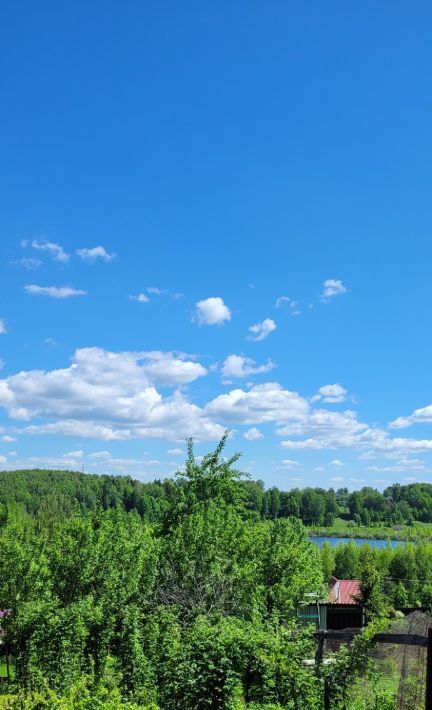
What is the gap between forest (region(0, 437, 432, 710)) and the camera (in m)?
8.95

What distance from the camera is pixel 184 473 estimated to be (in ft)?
82.7

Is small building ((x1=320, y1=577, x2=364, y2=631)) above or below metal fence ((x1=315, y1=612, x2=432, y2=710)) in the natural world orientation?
below

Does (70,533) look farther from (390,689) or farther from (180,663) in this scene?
(390,689)

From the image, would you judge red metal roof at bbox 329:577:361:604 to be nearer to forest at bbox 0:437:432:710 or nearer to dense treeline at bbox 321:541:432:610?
dense treeline at bbox 321:541:432:610

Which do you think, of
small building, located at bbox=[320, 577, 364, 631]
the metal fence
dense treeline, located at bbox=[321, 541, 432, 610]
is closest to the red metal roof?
small building, located at bbox=[320, 577, 364, 631]

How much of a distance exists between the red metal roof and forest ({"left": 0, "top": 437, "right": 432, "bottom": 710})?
73.1ft

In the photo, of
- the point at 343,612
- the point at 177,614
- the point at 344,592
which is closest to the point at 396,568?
the point at 344,592

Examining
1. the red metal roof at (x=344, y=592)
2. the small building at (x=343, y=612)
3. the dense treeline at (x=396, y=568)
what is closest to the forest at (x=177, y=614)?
the small building at (x=343, y=612)

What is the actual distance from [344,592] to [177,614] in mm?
36614

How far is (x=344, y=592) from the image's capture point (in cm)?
4769

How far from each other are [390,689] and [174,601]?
6.78 metres

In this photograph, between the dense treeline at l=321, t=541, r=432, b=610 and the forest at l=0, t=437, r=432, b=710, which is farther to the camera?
the dense treeline at l=321, t=541, r=432, b=610

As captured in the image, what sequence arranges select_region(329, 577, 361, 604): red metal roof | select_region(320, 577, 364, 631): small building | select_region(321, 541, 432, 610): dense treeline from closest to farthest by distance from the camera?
select_region(320, 577, 364, 631): small building
select_region(329, 577, 361, 604): red metal roof
select_region(321, 541, 432, 610): dense treeline

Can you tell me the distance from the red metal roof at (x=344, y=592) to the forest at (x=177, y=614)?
73.1ft
